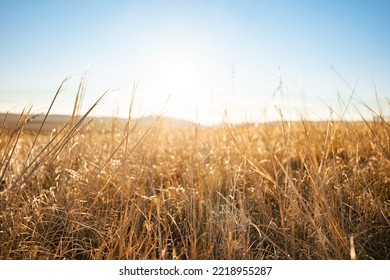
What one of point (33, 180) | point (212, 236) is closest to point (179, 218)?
point (212, 236)

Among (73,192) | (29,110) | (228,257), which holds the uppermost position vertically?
(29,110)

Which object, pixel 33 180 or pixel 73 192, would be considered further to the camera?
pixel 33 180

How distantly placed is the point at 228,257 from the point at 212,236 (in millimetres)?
188

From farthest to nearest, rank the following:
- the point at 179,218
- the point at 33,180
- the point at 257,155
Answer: the point at 257,155 → the point at 33,180 → the point at 179,218

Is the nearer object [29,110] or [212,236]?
[29,110]

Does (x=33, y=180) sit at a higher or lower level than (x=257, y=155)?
lower

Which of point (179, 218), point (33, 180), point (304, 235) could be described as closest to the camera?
point (304, 235)
